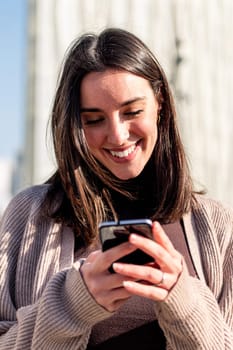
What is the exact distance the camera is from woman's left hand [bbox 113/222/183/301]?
3.83ft

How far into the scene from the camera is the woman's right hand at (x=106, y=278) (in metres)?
1.18

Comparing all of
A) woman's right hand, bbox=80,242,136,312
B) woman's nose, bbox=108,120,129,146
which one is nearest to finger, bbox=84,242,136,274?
woman's right hand, bbox=80,242,136,312

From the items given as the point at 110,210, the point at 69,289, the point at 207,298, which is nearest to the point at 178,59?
the point at 110,210

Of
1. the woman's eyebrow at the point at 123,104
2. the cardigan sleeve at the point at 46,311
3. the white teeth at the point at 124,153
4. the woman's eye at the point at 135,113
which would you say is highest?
the woman's eyebrow at the point at 123,104

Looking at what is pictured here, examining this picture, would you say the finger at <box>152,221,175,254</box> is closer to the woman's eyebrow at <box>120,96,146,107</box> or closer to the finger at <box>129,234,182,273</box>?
the finger at <box>129,234,182,273</box>

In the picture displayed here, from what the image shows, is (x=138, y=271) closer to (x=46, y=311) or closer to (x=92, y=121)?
(x=46, y=311)

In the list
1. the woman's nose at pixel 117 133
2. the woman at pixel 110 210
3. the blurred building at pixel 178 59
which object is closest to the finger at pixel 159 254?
the woman at pixel 110 210

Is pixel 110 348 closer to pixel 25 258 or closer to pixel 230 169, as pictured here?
pixel 25 258

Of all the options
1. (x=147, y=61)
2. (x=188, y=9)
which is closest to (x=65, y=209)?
(x=147, y=61)

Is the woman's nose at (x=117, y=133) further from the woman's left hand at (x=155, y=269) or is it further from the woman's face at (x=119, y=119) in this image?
the woman's left hand at (x=155, y=269)

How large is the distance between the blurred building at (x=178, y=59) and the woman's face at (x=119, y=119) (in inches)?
71.0

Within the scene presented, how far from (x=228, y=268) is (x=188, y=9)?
2294mm

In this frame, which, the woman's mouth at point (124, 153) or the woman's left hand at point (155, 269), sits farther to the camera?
the woman's mouth at point (124, 153)

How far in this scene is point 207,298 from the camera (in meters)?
1.40
